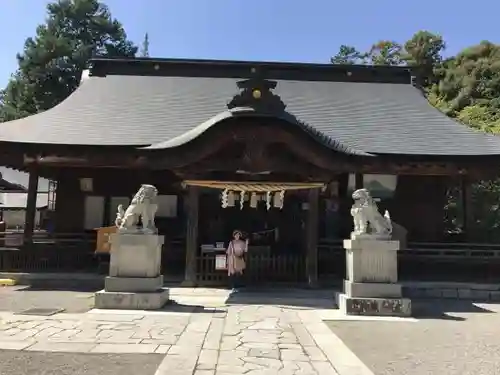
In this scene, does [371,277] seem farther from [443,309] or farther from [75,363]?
[75,363]

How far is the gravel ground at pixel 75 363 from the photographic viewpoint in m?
4.65

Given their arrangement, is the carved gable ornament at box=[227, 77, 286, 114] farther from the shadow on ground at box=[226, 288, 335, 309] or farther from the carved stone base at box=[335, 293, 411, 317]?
the carved stone base at box=[335, 293, 411, 317]

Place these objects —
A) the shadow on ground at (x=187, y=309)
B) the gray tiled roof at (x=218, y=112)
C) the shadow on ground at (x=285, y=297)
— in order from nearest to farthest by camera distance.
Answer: the shadow on ground at (x=187, y=309) < the shadow on ground at (x=285, y=297) < the gray tiled roof at (x=218, y=112)

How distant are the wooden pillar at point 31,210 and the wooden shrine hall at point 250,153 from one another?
0.11 feet

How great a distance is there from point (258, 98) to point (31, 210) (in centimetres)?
715

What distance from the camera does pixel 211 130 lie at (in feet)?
37.0

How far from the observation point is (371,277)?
28.6 ft

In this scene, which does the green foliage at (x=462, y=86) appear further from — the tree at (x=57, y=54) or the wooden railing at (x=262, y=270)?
the tree at (x=57, y=54)

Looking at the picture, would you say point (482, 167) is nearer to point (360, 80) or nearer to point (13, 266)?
point (360, 80)

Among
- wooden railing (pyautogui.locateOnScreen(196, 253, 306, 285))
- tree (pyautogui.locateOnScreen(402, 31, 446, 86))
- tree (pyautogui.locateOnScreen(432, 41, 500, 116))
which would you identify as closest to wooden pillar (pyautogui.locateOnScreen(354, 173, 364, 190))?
wooden railing (pyautogui.locateOnScreen(196, 253, 306, 285))

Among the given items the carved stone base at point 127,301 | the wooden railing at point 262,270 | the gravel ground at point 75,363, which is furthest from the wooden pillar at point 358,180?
the gravel ground at point 75,363

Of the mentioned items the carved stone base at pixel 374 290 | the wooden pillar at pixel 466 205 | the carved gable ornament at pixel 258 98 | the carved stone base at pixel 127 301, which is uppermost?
the carved gable ornament at pixel 258 98

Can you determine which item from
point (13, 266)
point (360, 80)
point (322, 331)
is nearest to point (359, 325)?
point (322, 331)

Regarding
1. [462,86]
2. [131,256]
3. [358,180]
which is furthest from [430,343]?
[462,86]
